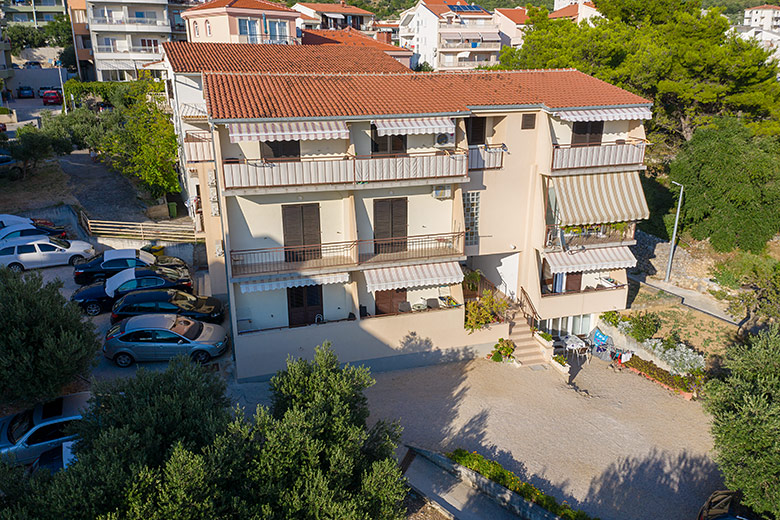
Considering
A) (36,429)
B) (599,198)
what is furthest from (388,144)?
(36,429)

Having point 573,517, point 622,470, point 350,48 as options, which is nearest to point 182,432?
point 573,517

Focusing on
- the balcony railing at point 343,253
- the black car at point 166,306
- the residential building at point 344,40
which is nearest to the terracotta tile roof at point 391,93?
the balcony railing at point 343,253

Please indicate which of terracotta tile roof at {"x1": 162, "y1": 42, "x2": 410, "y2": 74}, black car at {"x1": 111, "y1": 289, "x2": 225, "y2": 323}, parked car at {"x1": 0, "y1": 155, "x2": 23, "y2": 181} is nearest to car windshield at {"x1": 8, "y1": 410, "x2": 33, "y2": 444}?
black car at {"x1": 111, "y1": 289, "x2": 225, "y2": 323}

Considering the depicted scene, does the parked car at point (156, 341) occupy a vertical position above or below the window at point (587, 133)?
below

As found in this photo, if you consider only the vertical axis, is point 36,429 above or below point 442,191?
below

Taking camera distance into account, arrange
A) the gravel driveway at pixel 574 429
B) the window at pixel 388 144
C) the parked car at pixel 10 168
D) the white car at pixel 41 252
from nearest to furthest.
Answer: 1. the gravel driveway at pixel 574 429
2. the window at pixel 388 144
3. the white car at pixel 41 252
4. the parked car at pixel 10 168

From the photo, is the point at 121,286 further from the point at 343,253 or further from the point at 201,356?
the point at 343,253

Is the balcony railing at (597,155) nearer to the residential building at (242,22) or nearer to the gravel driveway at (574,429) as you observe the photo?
the gravel driveway at (574,429)
